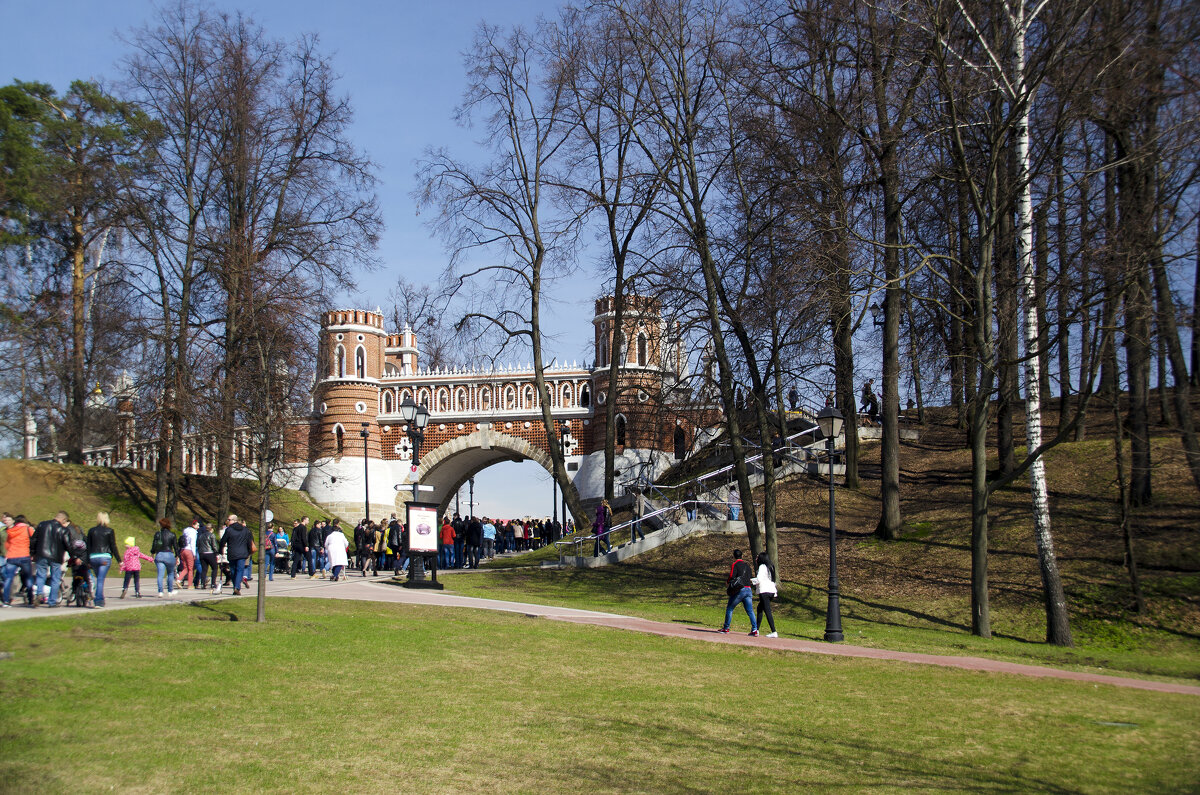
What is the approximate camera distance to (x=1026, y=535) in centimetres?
2011

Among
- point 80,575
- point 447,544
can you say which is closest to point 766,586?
point 80,575

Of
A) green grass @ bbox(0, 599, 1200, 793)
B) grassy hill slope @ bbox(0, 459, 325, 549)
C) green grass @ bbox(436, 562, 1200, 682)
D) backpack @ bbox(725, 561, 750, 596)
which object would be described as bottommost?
green grass @ bbox(436, 562, 1200, 682)

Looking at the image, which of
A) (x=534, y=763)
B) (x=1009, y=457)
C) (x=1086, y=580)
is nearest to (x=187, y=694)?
(x=534, y=763)

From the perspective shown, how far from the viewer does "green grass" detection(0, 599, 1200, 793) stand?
6.65 m

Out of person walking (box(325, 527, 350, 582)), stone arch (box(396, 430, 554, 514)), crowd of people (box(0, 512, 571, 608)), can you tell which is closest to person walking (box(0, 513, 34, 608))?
crowd of people (box(0, 512, 571, 608))

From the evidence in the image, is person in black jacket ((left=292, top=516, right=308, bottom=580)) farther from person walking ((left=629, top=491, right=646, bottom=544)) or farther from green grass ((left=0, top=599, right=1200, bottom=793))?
green grass ((left=0, top=599, right=1200, bottom=793))

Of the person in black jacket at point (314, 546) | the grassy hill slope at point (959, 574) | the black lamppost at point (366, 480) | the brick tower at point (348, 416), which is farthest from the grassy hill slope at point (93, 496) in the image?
the grassy hill slope at point (959, 574)

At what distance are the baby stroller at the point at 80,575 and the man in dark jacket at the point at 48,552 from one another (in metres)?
0.18

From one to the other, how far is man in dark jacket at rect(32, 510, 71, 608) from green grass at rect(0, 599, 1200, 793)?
2731 millimetres

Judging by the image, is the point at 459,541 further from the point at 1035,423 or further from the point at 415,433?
the point at 1035,423

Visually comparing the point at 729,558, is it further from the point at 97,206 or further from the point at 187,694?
the point at 97,206

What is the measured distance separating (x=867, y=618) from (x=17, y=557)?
14056mm

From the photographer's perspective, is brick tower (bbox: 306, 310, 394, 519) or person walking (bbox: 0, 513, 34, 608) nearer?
person walking (bbox: 0, 513, 34, 608)

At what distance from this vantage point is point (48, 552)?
13.9 metres
